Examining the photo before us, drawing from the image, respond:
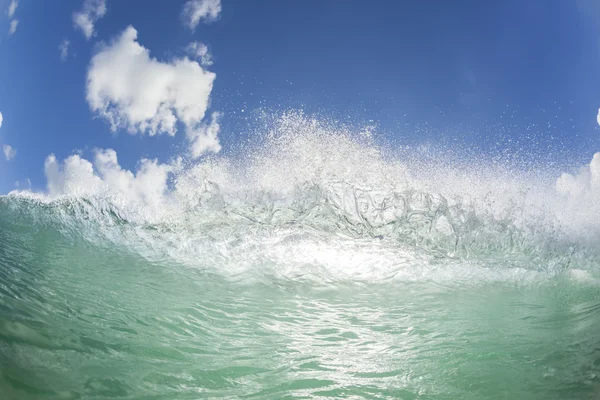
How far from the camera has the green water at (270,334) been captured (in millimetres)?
4645

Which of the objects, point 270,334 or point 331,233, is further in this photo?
point 331,233

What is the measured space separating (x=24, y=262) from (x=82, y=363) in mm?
5492

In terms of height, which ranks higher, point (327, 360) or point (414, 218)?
point (414, 218)

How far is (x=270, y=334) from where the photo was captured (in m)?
6.79

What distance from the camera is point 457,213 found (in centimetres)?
1072

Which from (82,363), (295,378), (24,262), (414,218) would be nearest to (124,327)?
(82,363)

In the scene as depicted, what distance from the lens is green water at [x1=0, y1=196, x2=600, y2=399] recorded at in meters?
4.64

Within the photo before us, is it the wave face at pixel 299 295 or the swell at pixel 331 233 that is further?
the swell at pixel 331 233

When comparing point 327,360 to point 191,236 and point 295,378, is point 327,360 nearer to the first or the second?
point 295,378

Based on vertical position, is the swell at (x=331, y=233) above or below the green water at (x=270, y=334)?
above

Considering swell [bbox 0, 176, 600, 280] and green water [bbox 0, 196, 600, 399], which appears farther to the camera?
swell [bbox 0, 176, 600, 280]

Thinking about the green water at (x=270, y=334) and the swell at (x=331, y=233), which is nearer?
the green water at (x=270, y=334)

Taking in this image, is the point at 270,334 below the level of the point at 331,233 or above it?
below

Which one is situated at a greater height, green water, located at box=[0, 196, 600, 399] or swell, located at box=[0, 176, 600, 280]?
swell, located at box=[0, 176, 600, 280]
